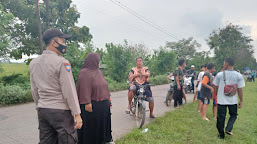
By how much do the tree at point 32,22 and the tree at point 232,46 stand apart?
20.1 m

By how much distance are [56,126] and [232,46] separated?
29.1 meters

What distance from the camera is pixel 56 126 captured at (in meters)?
1.94

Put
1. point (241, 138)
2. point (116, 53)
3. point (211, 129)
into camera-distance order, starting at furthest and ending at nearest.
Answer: point (116, 53)
point (211, 129)
point (241, 138)

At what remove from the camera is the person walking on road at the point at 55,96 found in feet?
6.21

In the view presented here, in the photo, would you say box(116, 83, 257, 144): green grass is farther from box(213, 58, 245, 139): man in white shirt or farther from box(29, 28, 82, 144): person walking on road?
box(29, 28, 82, 144): person walking on road

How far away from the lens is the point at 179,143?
3648 mm

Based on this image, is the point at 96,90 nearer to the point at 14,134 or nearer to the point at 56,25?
the point at 14,134

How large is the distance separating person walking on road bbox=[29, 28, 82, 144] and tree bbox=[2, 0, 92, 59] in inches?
421

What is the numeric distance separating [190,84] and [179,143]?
7779mm

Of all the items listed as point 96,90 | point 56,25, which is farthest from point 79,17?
point 96,90

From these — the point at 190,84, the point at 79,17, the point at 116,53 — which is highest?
the point at 79,17

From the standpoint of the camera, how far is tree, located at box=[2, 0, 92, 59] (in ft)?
39.3

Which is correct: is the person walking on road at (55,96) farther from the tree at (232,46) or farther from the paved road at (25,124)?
the tree at (232,46)

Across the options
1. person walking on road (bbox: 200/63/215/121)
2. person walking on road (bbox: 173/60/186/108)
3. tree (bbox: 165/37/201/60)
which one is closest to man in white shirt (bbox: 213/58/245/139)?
person walking on road (bbox: 200/63/215/121)
